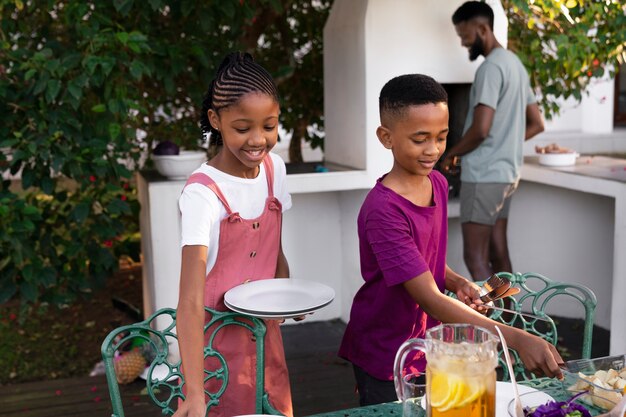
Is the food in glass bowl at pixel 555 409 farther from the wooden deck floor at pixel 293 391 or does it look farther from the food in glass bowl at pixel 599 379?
the wooden deck floor at pixel 293 391

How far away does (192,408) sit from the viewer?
5.23 ft

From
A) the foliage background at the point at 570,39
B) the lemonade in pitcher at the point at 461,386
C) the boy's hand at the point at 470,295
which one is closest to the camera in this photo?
the lemonade in pitcher at the point at 461,386

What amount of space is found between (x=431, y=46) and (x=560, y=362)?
309cm

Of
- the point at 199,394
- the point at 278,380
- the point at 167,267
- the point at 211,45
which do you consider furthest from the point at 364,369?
the point at 211,45

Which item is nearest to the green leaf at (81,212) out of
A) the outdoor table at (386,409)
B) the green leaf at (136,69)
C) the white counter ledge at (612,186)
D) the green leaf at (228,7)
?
the green leaf at (136,69)

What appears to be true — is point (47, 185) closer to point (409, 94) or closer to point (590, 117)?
point (409, 94)

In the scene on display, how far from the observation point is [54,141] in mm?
3797

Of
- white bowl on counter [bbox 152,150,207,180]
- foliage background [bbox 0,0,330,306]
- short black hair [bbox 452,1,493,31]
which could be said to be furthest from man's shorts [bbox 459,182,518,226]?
white bowl on counter [bbox 152,150,207,180]

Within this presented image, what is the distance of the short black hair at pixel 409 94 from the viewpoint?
1.94m

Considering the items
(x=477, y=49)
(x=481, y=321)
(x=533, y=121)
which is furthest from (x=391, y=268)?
(x=533, y=121)

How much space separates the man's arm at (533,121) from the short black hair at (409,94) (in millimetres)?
2686

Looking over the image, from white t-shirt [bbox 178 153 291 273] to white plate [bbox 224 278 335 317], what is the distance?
120 millimetres

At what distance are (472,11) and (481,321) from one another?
2.66 meters

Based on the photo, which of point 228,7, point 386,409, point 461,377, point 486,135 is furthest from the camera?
point 486,135
